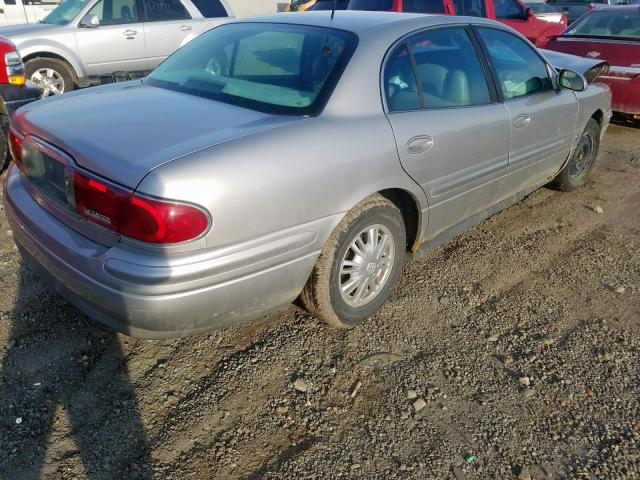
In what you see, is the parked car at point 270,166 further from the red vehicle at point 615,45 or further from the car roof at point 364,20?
the red vehicle at point 615,45

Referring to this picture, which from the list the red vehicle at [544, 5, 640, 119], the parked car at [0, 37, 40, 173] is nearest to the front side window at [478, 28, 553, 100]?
the red vehicle at [544, 5, 640, 119]

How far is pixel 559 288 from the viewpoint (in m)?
3.47

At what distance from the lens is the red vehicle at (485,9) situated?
8156mm

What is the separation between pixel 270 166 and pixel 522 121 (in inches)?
84.6

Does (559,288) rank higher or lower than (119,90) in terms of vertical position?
lower

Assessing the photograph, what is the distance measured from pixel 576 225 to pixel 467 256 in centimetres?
116

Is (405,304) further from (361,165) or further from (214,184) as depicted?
(214,184)

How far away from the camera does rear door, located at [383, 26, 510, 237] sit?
2.90m

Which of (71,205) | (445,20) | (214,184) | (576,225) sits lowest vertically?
(576,225)

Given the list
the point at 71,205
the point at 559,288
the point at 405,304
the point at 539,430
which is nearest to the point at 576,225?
the point at 559,288

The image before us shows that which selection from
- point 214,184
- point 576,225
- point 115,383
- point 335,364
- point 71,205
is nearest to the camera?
point 214,184

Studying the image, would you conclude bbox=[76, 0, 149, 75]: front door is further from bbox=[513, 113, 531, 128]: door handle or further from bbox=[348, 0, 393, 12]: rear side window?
bbox=[513, 113, 531, 128]: door handle

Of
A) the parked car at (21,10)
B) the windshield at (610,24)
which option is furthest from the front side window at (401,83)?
the parked car at (21,10)

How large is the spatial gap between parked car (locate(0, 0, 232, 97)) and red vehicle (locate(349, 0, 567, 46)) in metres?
2.77
